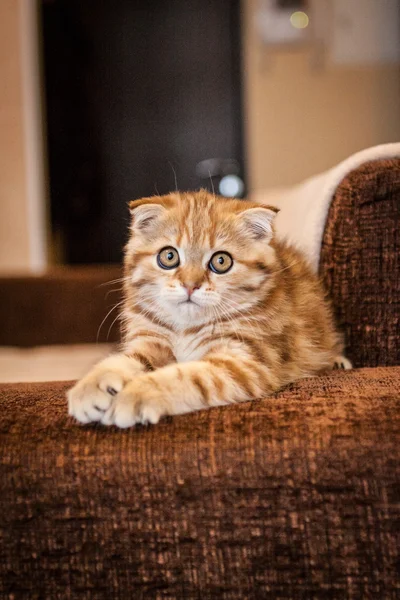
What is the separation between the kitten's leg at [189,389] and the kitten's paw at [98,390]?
23 mm

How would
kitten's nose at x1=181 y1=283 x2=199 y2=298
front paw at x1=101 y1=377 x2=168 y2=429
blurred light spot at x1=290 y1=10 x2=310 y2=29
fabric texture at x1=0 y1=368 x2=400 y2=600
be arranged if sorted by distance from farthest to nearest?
blurred light spot at x1=290 y1=10 x2=310 y2=29 < kitten's nose at x1=181 y1=283 x2=199 y2=298 < front paw at x1=101 y1=377 x2=168 y2=429 < fabric texture at x1=0 y1=368 x2=400 y2=600

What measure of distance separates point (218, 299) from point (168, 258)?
137 mm

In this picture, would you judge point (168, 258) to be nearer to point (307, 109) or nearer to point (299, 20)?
point (307, 109)

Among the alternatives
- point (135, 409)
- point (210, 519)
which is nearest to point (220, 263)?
point (135, 409)

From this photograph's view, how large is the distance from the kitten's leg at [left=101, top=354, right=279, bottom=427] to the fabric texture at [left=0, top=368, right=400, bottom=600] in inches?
3.1

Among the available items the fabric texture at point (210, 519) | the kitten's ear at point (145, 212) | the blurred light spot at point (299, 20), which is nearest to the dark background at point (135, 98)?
the blurred light spot at point (299, 20)

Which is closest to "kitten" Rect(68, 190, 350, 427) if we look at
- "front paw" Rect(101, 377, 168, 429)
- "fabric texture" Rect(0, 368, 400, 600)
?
"front paw" Rect(101, 377, 168, 429)

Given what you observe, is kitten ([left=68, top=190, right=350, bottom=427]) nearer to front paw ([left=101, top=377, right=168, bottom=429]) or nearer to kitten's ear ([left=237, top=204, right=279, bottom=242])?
kitten's ear ([left=237, top=204, right=279, bottom=242])

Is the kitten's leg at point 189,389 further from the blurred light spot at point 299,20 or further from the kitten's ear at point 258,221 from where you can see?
the blurred light spot at point 299,20

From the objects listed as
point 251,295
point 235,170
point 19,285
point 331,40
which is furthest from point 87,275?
point 331,40

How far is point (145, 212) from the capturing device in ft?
3.87

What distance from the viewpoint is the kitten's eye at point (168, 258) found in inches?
44.9

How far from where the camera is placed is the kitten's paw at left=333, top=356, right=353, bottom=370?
1206mm

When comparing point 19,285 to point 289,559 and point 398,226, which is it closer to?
point 398,226
